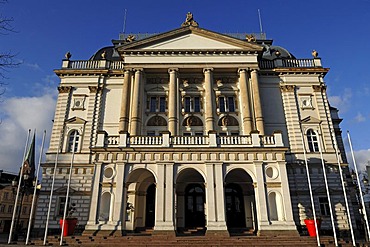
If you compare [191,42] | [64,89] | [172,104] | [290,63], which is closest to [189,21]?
[191,42]

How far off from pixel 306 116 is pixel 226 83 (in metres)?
8.83

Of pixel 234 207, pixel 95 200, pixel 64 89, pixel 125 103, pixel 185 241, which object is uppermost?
pixel 64 89

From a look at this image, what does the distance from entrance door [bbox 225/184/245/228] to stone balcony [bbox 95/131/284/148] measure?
615 centimetres

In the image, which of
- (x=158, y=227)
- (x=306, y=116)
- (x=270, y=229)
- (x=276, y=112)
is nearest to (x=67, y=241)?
(x=158, y=227)

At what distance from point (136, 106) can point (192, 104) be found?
5864mm

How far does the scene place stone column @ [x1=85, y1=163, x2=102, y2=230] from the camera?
18.8 meters

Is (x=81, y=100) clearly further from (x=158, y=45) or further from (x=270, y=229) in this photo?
(x=270, y=229)

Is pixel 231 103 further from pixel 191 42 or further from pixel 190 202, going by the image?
pixel 190 202

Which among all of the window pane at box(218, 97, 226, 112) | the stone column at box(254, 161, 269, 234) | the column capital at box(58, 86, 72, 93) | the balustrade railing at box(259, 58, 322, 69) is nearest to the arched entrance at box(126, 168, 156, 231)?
the stone column at box(254, 161, 269, 234)

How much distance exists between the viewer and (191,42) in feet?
99.7

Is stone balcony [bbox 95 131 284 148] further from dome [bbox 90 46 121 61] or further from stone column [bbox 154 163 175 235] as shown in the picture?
dome [bbox 90 46 121 61]

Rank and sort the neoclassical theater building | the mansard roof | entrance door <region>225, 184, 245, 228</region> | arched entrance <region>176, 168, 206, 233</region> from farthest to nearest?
the mansard roof → entrance door <region>225, 184, 245, 228</region> → arched entrance <region>176, 168, 206, 233</region> → the neoclassical theater building

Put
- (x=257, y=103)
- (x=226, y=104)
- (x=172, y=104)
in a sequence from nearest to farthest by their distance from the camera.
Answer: (x=172, y=104) < (x=257, y=103) < (x=226, y=104)

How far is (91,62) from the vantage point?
3183 centimetres
